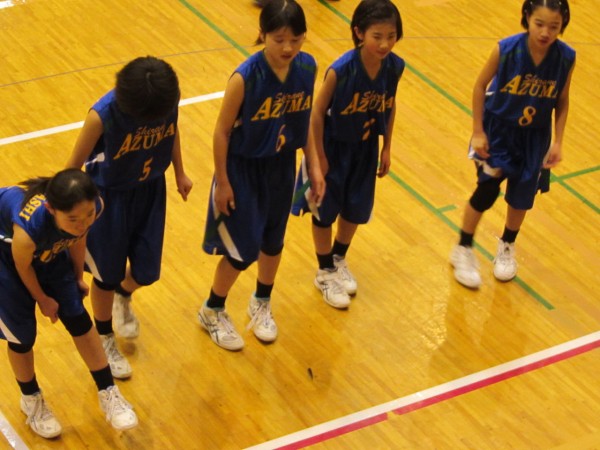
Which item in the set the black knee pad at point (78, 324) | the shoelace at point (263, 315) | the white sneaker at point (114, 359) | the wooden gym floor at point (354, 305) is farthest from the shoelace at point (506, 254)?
the black knee pad at point (78, 324)

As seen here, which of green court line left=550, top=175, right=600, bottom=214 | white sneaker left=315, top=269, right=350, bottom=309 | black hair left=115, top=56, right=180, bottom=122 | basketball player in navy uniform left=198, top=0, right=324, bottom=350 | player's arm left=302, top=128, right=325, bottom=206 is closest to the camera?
black hair left=115, top=56, right=180, bottom=122

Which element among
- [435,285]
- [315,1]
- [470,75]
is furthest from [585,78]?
[435,285]

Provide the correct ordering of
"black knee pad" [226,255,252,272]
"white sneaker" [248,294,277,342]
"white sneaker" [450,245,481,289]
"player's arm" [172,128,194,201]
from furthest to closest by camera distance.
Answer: "white sneaker" [450,245,481,289] → "white sneaker" [248,294,277,342] → "black knee pad" [226,255,252,272] → "player's arm" [172,128,194,201]

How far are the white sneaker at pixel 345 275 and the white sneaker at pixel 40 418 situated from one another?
5.67ft

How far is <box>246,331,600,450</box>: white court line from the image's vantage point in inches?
197

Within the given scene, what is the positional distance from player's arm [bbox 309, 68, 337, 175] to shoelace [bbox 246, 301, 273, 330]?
81cm

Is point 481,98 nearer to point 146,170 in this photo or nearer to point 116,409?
point 146,170

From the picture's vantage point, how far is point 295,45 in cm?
474

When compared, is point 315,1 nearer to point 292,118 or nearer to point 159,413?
point 292,118

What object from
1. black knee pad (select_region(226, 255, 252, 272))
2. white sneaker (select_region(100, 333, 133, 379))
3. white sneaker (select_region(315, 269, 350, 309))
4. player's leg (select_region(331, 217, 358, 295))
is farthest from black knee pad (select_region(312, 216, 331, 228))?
white sneaker (select_region(100, 333, 133, 379))

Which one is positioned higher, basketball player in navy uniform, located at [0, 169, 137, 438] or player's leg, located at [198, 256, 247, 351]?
basketball player in navy uniform, located at [0, 169, 137, 438]

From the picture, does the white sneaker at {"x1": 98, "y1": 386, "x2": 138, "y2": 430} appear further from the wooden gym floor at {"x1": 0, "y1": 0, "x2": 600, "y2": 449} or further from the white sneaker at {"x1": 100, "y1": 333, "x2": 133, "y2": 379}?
the white sneaker at {"x1": 100, "y1": 333, "x2": 133, "y2": 379}

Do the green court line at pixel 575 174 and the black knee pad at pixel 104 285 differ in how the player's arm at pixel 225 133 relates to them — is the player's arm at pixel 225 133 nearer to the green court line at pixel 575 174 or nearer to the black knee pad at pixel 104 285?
the black knee pad at pixel 104 285

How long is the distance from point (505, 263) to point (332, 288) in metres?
1.01
